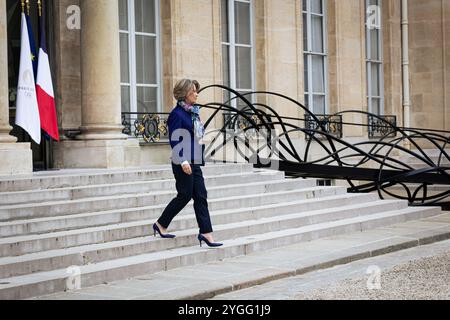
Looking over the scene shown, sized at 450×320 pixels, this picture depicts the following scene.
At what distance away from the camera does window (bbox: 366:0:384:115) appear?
22.7 m

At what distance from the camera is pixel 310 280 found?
28.6ft

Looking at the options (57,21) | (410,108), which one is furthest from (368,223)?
(410,108)

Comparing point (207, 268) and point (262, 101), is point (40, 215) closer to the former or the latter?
point (207, 268)

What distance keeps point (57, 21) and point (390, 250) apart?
6556 millimetres

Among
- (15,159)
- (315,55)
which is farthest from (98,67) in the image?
(315,55)

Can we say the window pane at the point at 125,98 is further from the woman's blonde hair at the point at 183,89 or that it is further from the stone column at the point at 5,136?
the woman's blonde hair at the point at 183,89

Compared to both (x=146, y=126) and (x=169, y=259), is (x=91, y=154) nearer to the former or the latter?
(x=146, y=126)

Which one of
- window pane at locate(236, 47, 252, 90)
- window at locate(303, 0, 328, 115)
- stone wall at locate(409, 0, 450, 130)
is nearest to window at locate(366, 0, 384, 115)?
stone wall at locate(409, 0, 450, 130)

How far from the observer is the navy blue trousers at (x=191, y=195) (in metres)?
9.45

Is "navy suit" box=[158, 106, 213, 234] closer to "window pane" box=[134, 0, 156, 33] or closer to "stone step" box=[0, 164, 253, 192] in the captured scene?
"stone step" box=[0, 164, 253, 192]

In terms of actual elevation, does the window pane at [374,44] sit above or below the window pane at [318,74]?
above

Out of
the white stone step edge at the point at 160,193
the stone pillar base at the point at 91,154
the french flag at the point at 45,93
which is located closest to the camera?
the white stone step edge at the point at 160,193

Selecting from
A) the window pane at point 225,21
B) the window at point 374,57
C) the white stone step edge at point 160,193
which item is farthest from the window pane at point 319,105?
the white stone step edge at point 160,193

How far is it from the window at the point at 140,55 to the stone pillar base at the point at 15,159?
3.63m
